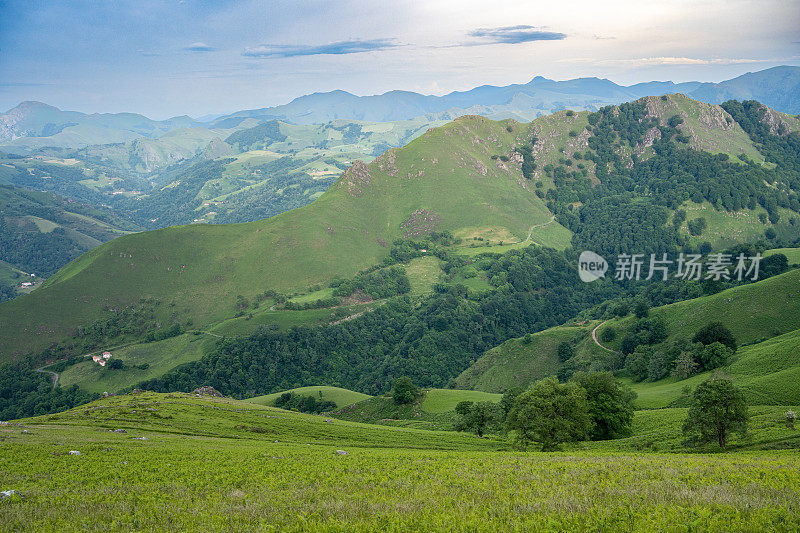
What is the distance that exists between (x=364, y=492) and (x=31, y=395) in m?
204

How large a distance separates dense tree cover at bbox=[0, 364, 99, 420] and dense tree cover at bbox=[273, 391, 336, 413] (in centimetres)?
9005

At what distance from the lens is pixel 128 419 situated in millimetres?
59156

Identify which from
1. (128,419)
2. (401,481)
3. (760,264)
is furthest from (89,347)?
(760,264)

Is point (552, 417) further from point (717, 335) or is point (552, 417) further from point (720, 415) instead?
point (717, 335)

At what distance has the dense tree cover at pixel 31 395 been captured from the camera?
154750 mm

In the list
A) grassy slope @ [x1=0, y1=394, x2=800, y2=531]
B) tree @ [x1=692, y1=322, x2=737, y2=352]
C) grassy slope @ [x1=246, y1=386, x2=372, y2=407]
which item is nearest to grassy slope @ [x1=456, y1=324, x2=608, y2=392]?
tree @ [x1=692, y1=322, x2=737, y2=352]

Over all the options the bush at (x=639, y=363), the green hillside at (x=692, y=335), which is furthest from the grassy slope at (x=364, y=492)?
the bush at (x=639, y=363)

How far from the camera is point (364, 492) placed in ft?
68.4

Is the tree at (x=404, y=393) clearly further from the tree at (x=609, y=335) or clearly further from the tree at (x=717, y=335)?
the tree at (x=717, y=335)

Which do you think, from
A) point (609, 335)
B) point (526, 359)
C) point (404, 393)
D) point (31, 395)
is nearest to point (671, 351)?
point (609, 335)

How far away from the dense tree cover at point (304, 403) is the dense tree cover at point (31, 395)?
9005cm

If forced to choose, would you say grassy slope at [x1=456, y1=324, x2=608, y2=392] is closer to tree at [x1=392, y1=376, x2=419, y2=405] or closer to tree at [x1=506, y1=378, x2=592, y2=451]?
tree at [x1=392, y1=376, x2=419, y2=405]

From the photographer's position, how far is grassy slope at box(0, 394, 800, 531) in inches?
603

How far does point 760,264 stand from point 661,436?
133513 mm
